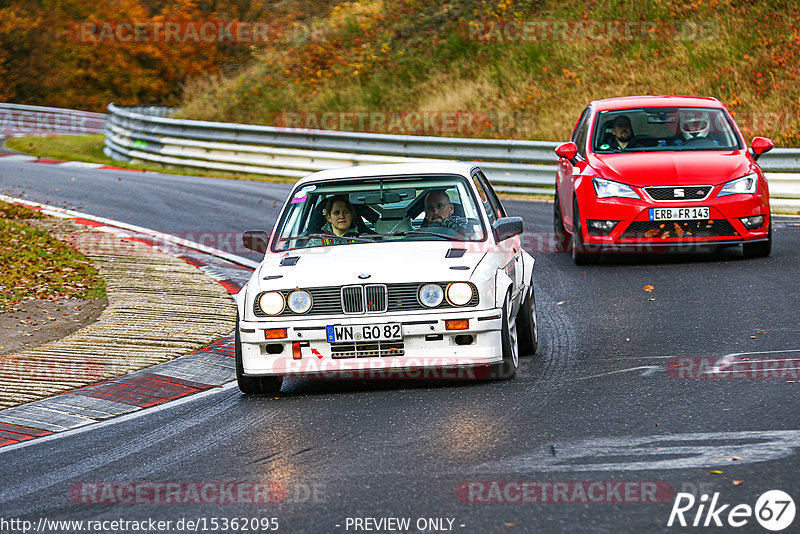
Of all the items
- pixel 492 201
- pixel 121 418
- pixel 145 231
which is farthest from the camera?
pixel 145 231

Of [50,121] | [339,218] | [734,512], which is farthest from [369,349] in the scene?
[50,121]

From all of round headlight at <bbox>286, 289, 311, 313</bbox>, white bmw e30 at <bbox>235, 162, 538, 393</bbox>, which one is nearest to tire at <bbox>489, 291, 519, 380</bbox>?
white bmw e30 at <bbox>235, 162, 538, 393</bbox>

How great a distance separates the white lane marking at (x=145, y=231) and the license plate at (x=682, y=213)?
15.5ft

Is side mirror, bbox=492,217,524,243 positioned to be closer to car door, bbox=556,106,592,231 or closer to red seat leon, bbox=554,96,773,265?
red seat leon, bbox=554,96,773,265

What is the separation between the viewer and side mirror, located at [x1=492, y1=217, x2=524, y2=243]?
27.8 feet

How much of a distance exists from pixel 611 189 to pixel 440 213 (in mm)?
4488

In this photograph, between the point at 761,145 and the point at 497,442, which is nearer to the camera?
the point at 497,442

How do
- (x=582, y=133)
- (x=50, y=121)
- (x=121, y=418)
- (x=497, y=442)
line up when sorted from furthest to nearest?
(x=50, y=121) → (x=582, y=133) → (x=121, y=418) → (x=497, y=442)

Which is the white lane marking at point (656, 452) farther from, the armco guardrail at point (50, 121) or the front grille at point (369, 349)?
the armco guardrail at point (50, 121)

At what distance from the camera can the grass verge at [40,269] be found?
1188 cm

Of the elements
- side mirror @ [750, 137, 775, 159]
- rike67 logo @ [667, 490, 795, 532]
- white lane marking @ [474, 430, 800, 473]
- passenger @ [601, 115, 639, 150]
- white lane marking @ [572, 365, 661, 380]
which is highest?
passenger @ [601, 115, 639, 150]

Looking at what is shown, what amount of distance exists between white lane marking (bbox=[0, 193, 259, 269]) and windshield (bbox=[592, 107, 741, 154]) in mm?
4464

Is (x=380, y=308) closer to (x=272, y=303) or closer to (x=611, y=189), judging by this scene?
(x=272, y=303)

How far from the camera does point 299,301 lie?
7695mm
